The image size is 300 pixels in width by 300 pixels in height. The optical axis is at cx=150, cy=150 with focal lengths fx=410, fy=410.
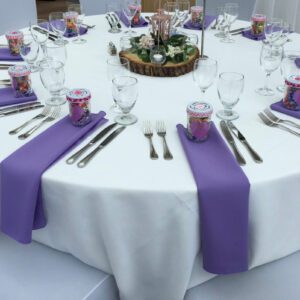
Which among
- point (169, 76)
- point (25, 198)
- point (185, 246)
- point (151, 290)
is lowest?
point (151, 290)

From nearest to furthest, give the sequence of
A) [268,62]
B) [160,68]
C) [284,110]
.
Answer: [284,110] < [268,62] < [160,68]

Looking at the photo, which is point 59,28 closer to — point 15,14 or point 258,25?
point 258,25

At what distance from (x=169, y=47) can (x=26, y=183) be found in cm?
81

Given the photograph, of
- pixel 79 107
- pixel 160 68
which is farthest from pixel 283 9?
pixel 79 107

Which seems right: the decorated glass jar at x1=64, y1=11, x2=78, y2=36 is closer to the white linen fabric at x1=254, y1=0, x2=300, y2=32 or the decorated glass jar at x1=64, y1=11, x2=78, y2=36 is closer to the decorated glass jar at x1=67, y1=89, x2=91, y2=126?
the decorated glass jar at x1=67, y1=89, x2=91, y2=126

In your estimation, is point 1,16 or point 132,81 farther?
point 1,16

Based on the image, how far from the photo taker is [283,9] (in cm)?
Answer: 326

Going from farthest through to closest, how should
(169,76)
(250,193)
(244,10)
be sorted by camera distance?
1. (244,10)
2. (169,76)
3. (250,193)

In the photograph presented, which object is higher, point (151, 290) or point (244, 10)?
point (244, 10)

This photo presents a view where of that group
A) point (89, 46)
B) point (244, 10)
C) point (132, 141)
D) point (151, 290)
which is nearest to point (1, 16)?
point (89, 46)

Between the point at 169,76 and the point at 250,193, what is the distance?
71 centimetres

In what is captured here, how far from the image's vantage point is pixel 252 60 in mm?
1665

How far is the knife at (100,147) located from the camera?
0.98m

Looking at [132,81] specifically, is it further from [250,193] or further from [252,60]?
[252,60]
